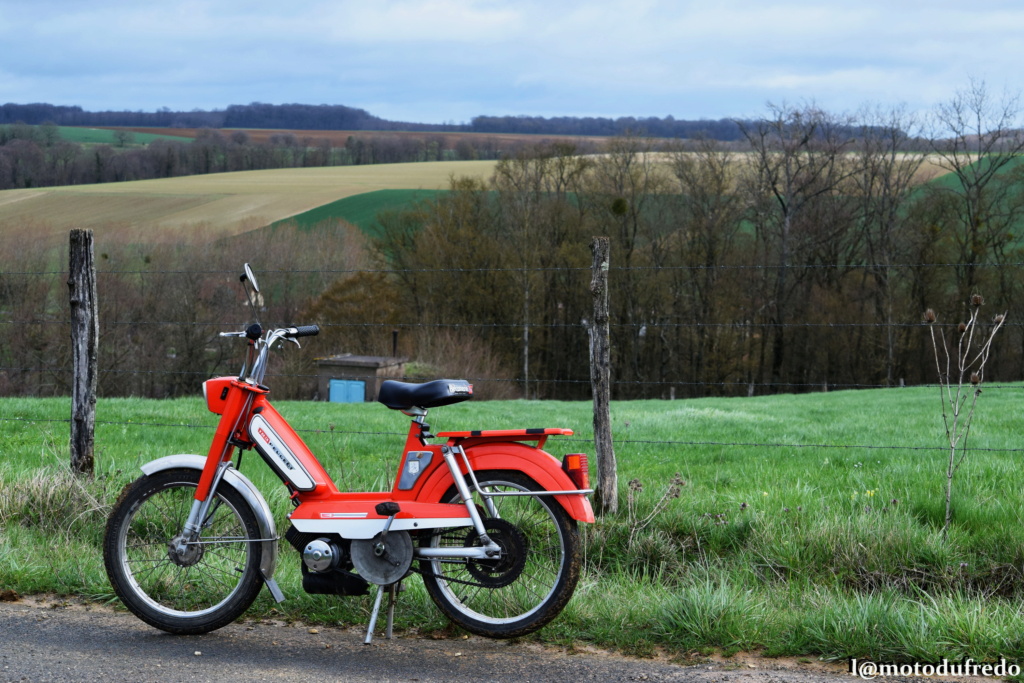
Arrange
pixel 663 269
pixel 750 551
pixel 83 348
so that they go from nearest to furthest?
pixel 750 551 < pixel 83 348 < pixel 663 269

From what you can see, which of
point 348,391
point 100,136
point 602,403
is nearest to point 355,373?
point 348,391

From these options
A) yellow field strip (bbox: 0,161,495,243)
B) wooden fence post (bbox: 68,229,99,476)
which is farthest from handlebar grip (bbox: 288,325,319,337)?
yellow field strip (bbox: 0,161,495,243)

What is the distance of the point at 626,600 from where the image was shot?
4.48 m

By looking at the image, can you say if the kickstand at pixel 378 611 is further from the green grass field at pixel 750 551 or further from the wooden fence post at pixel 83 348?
the wooden fence post at pixel 83 348

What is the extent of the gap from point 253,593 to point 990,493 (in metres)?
4.68

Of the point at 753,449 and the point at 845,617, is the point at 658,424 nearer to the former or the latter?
the point at 753,449

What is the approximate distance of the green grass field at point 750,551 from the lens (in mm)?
4000

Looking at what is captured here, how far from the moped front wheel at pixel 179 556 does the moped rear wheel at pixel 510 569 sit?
2.76 ft

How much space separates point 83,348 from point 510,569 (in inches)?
151

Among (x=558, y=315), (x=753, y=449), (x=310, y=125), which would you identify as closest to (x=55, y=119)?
(x=558, y=315)

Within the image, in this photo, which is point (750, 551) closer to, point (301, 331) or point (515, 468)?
point (515, 468)

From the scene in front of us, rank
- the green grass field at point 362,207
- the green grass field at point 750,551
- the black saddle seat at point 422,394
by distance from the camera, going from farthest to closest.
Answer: the green grass field at point 362,207, the black saddle seat at point 422,394, the green grass field at point 750,551

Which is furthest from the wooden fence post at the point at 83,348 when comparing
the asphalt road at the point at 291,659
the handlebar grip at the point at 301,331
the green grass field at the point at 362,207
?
the green grass field at the point at 362,207

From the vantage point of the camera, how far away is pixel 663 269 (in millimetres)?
37531
